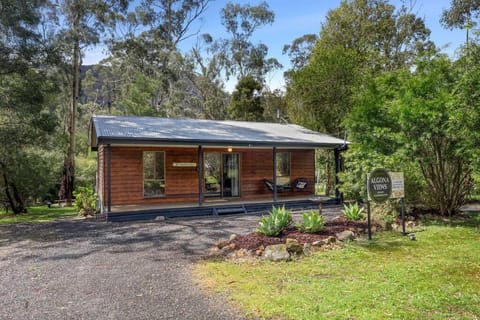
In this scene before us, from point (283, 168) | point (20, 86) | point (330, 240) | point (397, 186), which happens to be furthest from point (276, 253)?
point (20, 86)

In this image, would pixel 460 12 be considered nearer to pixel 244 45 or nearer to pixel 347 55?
pixel 347 55

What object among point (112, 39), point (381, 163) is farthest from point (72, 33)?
point (381, 163)

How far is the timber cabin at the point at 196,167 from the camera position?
1095cm

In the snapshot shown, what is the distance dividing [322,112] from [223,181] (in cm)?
768

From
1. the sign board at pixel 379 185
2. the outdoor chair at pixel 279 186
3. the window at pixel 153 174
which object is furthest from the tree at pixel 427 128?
the window at pixel 153 174

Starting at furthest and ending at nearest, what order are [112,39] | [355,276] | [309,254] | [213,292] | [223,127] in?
[112,39] → [223,127] → [309,254] → [355,276] → [213,292]

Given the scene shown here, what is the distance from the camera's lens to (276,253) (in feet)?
19.4

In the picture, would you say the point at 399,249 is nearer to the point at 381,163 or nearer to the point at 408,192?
the point at 381,163

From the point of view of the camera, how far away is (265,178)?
1420cm

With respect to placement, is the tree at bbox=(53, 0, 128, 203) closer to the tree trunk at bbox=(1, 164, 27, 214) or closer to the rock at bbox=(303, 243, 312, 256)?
the tree trunk at bbox=(1, 164, 27, 214)

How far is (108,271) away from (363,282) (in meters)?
3.70

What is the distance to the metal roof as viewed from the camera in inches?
410

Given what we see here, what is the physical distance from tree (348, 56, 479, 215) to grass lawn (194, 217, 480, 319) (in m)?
2.71

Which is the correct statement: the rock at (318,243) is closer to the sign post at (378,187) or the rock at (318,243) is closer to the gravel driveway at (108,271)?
the sign post at (378,187)
